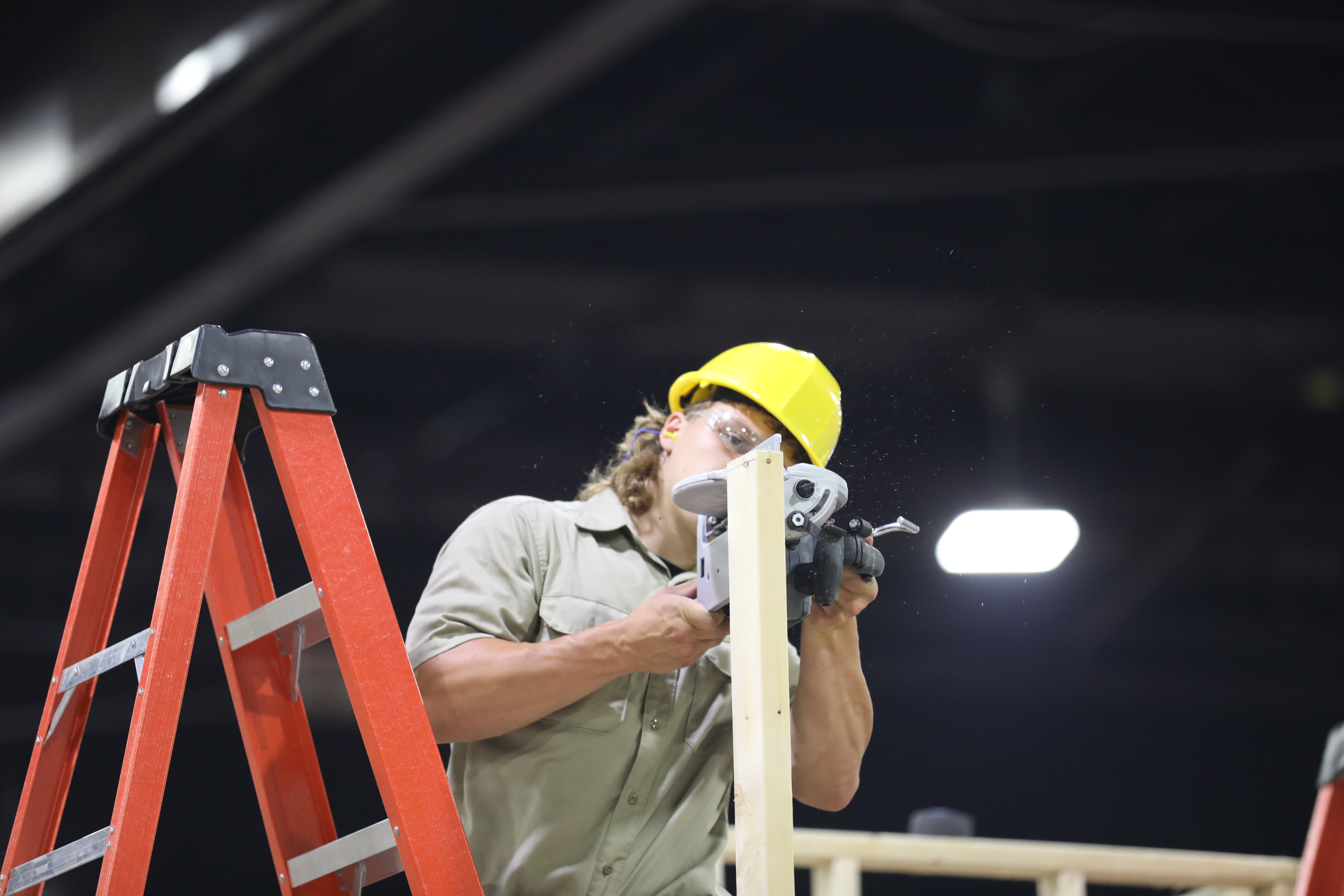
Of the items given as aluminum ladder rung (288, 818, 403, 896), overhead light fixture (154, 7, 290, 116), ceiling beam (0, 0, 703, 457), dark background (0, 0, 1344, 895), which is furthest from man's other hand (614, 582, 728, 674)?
ceiling beam (0, 0, 703, 457)

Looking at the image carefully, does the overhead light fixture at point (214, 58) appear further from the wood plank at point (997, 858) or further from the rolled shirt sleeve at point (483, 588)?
the wood plank at point (997, 858)

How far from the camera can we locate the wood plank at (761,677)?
1.15 meters

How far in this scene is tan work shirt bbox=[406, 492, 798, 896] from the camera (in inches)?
65.4

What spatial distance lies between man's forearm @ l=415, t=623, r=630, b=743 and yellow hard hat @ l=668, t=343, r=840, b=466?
545 millimetres

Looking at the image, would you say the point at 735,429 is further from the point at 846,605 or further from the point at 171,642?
the point at 171,642

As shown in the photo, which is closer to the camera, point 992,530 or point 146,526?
point 992,530

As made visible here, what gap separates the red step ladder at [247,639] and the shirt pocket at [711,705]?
19.9 inches

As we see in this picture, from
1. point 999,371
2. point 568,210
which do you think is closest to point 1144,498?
point 999,371

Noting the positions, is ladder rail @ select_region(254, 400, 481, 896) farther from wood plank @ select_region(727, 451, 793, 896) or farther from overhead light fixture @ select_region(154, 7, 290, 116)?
overhead light fixture @ select_region(154, 7, 290, 116)

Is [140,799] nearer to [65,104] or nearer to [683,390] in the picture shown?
[683,390]

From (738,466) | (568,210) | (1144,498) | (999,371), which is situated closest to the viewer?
(738,466)

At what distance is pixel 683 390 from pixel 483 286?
2.36 meters

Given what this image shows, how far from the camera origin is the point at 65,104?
10.1 feet

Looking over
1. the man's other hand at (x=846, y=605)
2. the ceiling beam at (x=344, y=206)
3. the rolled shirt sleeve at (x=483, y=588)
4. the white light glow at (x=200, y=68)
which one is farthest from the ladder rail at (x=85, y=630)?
the ceiling beam at (x=344, y=206)
